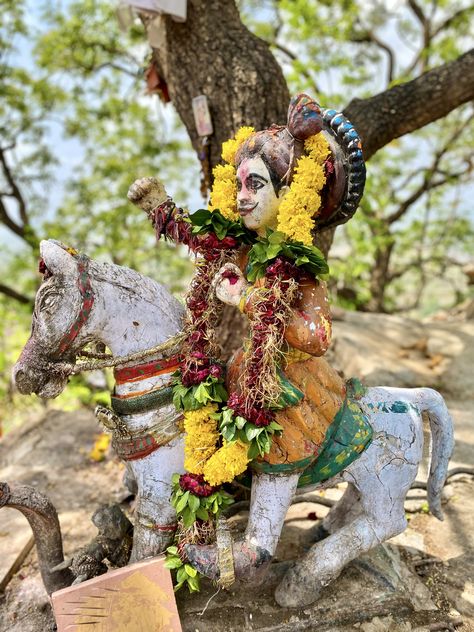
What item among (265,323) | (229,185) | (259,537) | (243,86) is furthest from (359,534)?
(243,86)

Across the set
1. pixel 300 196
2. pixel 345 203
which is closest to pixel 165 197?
pixel 300 196

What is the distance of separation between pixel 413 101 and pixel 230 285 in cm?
235

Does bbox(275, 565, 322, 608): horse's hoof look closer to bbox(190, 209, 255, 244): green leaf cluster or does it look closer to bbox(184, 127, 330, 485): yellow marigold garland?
bbox(184, 127, 330, 485): yellow marigold garland

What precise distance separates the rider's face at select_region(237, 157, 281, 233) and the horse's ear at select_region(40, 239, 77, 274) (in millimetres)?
608

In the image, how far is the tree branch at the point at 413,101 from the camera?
3182mm

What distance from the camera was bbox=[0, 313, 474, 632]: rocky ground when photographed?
6.28ft

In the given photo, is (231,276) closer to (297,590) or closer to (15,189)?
(297,590)

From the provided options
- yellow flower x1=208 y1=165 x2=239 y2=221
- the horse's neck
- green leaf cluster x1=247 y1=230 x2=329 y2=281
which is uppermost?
yellow flower x1=208 y1=165 x2=239 y2=221

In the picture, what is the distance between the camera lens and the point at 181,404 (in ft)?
5.71

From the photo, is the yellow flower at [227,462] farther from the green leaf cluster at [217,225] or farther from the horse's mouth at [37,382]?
the green leaf cluster at [217,225]

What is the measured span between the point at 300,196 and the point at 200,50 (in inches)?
80.9

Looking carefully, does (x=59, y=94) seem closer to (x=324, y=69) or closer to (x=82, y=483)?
(x=324, y=69)

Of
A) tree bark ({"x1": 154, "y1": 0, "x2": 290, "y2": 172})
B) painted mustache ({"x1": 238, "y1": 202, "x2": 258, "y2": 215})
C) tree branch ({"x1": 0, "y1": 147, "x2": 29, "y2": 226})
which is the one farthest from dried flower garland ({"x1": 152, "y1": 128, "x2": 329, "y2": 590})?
tree branch ({"x1": 0, "y1": 147, "x2": 29, "y2": 226})

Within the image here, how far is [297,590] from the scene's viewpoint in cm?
190
